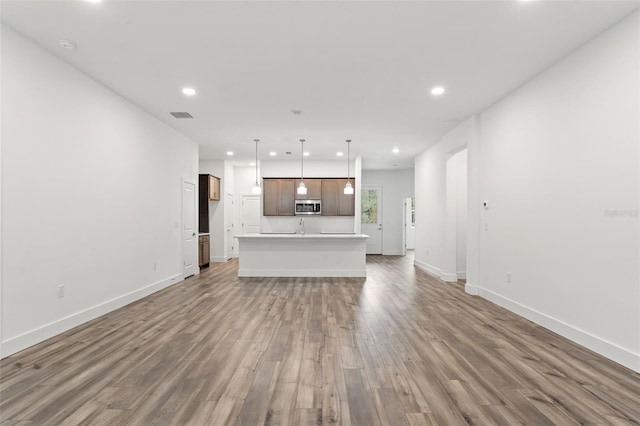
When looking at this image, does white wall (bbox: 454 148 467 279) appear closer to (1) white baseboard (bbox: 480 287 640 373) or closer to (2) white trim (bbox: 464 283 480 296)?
(2) white trim (bbox: 464 283 480 296)

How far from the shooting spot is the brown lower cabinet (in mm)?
8139

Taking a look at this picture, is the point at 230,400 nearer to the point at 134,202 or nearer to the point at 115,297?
the point at 115,297

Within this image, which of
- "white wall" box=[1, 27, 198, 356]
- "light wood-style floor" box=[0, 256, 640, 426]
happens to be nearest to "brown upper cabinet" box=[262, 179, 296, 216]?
"white wall" box=[1, 27, 198, 356]

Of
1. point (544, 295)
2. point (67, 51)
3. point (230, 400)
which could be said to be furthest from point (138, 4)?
point (544, 295)

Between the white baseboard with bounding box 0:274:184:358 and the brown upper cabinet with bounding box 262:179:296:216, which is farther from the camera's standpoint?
the brown upper cabinet with bounding box 262:179:296:216

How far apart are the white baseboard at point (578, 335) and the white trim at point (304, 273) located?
10.2 feet

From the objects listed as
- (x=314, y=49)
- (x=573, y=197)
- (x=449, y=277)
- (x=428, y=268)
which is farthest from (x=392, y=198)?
(x=314, y=49)

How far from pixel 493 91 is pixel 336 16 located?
2.80 meters

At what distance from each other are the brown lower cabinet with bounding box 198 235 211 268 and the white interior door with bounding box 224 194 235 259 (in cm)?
113

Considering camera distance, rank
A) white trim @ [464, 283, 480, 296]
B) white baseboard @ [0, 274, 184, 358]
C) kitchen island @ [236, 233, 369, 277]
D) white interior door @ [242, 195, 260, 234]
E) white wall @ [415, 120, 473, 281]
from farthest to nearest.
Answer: white interior door @ [242, 195, 260, 234] → kitchen island @ [236, 233, 369, 277] → white wall @ [415, 120, 473, 281] → white trim @ [464, 283, 480, 296] → white baseboard @ [0, 274, 184, 358]

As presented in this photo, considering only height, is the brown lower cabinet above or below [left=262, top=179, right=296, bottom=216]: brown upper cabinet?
below

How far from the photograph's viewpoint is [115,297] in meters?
4.56

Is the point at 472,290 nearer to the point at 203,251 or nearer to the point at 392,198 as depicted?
the point at 203,251

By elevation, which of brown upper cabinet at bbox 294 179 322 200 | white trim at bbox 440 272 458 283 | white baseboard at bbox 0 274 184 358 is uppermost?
brown upper cabinet at bbox 294 179 322 200
